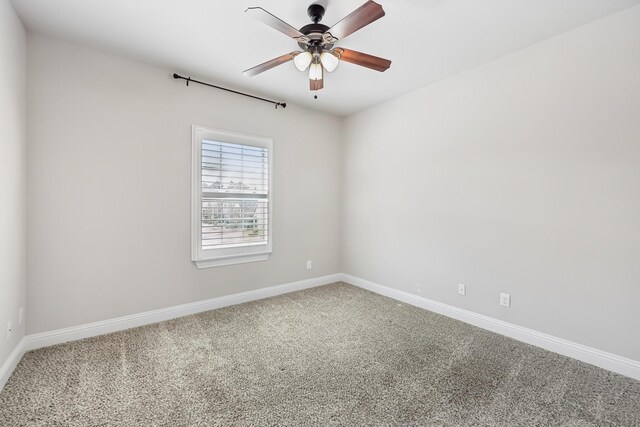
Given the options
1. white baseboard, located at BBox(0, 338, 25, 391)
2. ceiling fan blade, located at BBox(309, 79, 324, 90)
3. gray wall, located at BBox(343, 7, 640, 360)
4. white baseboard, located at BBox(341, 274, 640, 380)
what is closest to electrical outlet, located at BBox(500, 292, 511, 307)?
gray wall, located at BBox(343, 7, 640, 360)

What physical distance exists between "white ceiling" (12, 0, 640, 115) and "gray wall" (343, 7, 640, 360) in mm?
316

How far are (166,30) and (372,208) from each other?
3.04 m

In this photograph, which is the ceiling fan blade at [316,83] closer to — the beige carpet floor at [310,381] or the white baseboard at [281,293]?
the beige carpet floor at [310,381]

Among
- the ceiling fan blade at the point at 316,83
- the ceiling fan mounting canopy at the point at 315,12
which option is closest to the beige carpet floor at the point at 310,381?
the ceiling fan blade at the point at 316,83

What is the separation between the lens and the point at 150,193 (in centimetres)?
304

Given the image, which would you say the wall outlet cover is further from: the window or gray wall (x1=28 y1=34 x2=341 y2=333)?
the window

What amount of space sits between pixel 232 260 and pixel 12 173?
2.06 meters

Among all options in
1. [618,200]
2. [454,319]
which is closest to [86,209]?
[454,319]

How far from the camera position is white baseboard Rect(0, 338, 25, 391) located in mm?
1993

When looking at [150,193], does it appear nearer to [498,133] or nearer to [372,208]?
[372,208]

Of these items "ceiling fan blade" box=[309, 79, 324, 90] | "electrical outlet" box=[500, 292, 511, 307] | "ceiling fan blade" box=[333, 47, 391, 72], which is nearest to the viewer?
"ceiling fan blade" box=[333, 47, 391, 72]

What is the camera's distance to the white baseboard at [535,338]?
2207 millimetres

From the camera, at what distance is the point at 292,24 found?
7.73 ft

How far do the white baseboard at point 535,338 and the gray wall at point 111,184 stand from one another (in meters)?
2.09
